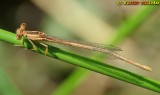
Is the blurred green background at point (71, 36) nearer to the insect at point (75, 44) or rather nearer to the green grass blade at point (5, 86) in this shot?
the green grass blade at point (5, 86)

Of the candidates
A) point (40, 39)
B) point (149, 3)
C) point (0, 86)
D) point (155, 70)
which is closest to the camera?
point (40, 39)

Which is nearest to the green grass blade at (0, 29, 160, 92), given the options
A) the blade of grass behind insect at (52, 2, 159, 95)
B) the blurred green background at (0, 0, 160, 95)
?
the blade of grass behind insect at (52, 2, 159, 95)

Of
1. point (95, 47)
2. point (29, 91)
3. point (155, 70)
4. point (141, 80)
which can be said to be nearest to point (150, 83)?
point (141, 80)

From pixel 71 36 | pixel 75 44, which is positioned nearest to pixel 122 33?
pixel 75 44

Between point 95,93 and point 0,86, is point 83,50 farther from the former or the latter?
point 95,93

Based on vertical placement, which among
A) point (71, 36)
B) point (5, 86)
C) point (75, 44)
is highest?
point (75, 44)

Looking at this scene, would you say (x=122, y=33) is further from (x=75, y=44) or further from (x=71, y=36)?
(x=71, y=36)

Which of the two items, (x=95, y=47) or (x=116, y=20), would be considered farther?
(x=116, y=20)

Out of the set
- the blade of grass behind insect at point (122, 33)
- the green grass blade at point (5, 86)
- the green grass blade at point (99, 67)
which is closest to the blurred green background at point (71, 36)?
the green grass blade at point (5, 86)
